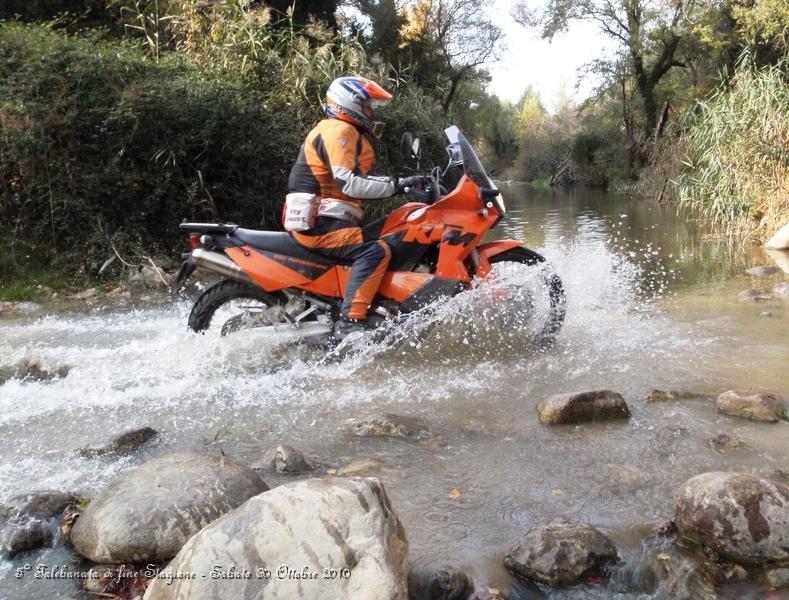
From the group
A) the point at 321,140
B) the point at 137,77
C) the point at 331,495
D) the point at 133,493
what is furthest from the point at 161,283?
the point at 331,495

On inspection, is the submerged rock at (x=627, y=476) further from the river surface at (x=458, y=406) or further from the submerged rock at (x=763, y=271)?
the submerged rock at (x=763, y=271)

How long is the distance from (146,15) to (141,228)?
18.9 ft

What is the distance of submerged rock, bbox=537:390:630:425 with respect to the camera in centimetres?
396

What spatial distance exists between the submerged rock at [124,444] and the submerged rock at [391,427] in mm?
1182

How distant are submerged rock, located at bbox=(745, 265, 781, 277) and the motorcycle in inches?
168

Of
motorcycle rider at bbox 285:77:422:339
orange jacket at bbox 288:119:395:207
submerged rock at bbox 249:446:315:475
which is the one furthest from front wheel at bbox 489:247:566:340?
submerged rock at bbox 249:446:315:475

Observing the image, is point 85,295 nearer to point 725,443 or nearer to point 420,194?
point 420,194

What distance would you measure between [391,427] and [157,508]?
5.03 ft

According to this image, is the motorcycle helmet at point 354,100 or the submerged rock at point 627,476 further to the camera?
the motorcycle helmet at point 354,100

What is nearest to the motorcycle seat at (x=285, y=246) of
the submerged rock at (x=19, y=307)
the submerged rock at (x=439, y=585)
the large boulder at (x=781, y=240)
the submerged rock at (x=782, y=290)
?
the submerged rock at (x=439, y=585)

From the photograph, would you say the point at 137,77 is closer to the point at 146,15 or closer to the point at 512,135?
the point at 146,15

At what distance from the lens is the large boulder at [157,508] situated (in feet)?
8.66

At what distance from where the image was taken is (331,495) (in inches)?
94.0

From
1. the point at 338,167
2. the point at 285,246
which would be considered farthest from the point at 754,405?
the point at 285,246
